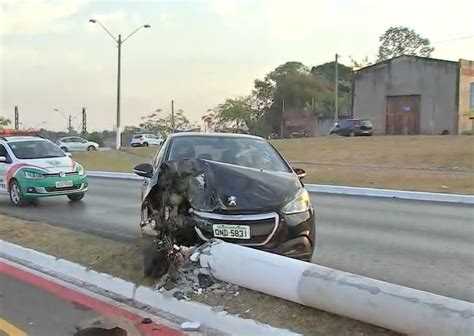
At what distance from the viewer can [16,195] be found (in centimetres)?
1367

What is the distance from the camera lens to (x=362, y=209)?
12914mm

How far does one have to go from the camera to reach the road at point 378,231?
22.9 feet

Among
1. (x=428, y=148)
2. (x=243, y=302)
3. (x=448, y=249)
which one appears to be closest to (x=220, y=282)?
(x=243, y=302)

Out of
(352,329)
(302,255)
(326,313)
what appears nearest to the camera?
Result: (352,329)

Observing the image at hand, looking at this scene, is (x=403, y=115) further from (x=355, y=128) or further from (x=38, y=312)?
(x=38, y=312)

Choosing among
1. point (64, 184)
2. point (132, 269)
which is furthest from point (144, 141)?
point (132, 269)

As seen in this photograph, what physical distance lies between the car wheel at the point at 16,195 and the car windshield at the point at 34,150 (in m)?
0.72

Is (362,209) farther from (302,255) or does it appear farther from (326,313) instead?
(326,313)

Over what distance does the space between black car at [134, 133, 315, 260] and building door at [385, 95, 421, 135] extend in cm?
4616

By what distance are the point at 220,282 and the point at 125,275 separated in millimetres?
1214

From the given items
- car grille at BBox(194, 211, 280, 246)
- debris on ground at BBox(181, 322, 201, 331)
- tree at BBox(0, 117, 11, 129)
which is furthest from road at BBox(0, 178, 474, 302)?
tree at BBox(0, 117, 11, 129)

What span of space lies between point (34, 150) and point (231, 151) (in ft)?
27.6

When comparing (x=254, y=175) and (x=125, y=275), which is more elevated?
(x=254, y=175)

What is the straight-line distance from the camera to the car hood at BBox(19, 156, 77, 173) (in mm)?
13617
